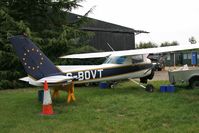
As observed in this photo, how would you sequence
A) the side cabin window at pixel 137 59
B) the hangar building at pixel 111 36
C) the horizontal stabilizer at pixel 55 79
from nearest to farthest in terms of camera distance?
the horizontal stabilizer at pixel 55 79
the side cabin window at pixel 137 59
the hangar building at pixel 111 36

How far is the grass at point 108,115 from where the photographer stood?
8.73 m

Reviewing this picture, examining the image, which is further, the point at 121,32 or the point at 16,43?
the point at 121,32

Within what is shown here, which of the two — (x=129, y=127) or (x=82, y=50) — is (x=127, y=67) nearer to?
(x=82, y=50)

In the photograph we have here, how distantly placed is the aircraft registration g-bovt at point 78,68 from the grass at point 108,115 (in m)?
0.99

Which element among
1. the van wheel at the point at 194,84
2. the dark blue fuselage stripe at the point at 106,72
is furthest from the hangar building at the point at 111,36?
the van wheel at the point at 194,84

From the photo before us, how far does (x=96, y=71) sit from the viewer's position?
1533cm

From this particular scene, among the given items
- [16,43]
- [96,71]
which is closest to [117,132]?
[16,43]

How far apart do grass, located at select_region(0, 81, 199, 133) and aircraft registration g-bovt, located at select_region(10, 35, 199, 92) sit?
3.26 feet

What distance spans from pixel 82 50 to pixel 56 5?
3404mm

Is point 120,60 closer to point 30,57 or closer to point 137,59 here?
point 137,59

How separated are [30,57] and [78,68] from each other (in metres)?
2.50

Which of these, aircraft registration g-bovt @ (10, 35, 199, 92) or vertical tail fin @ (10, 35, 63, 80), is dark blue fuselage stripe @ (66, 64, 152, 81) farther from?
vertical tail fin @ (10, 35, 63, 80)

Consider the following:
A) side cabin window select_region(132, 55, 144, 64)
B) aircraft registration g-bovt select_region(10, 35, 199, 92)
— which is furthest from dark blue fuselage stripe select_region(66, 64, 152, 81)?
side cabin window select_region(132, 55, 144, 64)

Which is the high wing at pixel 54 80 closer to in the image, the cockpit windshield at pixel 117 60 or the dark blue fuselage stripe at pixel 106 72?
the dark blue fuselage stripe at pixel 106 72
